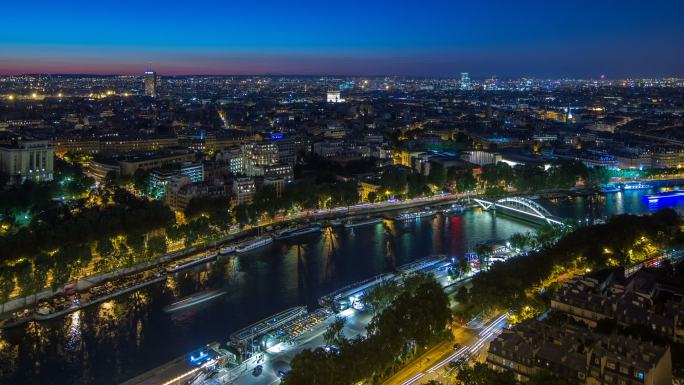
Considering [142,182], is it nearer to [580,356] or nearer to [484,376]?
[484,376]

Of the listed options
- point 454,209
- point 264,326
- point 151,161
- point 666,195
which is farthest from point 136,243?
point 666,195

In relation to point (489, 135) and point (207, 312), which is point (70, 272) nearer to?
point (207, 312)

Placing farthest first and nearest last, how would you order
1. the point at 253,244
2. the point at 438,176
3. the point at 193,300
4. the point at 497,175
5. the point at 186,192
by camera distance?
the point at 497,175 < the point at 438,176 < the point at 186,192 < the point at 253,244 < the point at 193,300

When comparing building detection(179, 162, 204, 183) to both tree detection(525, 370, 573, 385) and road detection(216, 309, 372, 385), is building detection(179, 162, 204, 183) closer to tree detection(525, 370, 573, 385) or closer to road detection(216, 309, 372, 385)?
road detection(216, 309, 372, 385)

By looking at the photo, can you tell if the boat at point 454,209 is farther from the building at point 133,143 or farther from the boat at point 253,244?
the building at point 133,143

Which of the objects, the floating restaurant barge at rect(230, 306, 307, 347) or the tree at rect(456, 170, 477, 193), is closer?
the floating restaurant barge at rect(230, 306, 307, 347)

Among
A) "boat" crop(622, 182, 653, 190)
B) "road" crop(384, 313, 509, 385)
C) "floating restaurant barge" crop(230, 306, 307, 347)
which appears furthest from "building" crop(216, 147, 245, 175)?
"road" crop(384, 313, 509, 385)
